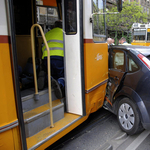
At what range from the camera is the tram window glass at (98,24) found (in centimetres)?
329

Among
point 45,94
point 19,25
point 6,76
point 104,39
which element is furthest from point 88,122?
point 19,25

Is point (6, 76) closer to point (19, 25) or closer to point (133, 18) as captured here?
point (19, 25)

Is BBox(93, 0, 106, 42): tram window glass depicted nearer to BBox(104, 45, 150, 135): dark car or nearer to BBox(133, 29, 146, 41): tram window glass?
BBox(104, 45, 150, 135): dark car

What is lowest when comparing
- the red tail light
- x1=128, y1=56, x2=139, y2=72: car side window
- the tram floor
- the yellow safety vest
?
the tram floor

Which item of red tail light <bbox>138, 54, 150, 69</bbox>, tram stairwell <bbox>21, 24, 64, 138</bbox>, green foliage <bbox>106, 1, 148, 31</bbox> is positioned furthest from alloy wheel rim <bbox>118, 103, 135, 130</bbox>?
green foliage <bbox>106, 1, 148, 31</bbox>

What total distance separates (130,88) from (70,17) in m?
1.77

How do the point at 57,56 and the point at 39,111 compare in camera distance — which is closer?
the point at 39,111

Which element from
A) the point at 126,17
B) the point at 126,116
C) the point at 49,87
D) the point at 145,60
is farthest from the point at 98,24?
the point at 126,17

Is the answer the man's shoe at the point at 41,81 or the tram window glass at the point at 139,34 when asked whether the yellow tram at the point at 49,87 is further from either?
the tram window glass at the point at 139,34

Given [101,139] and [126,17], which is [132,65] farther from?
[126,17]

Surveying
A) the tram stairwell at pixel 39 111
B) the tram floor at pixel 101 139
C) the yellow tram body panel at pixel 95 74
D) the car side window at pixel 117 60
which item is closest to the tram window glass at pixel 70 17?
the yellow tram body panel at pixel 95 74

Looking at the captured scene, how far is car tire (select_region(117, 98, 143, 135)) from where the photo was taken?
316 centimetres

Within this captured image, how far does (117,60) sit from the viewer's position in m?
3.82

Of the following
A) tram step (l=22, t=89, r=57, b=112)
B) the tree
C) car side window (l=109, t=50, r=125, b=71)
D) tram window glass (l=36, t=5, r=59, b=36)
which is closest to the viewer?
tram step (l=22, t=89, r=57, b=112)
